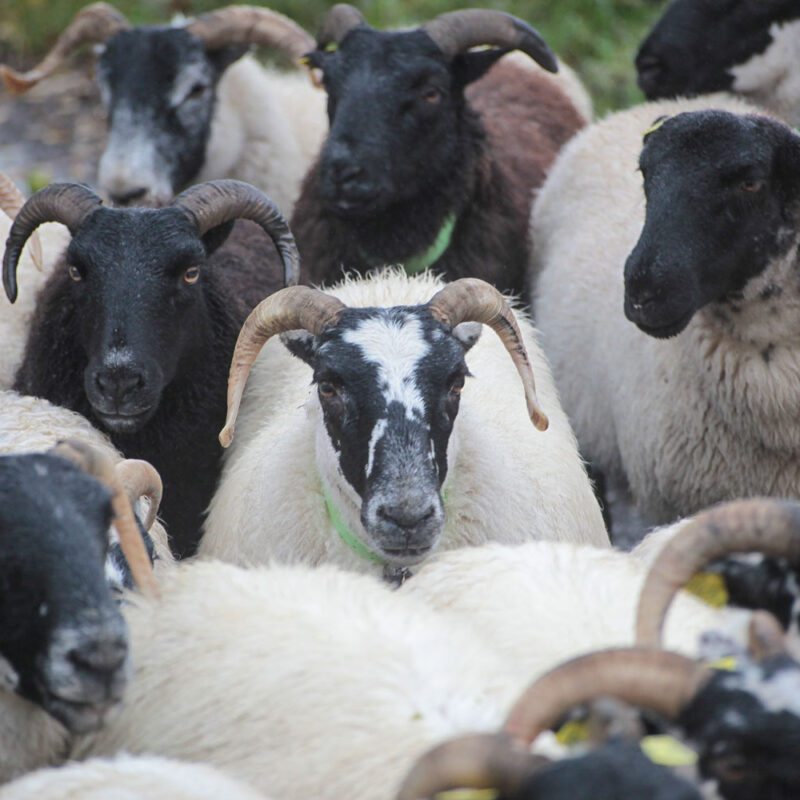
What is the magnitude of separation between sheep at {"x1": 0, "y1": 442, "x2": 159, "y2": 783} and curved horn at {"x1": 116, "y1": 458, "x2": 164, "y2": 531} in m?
0.54

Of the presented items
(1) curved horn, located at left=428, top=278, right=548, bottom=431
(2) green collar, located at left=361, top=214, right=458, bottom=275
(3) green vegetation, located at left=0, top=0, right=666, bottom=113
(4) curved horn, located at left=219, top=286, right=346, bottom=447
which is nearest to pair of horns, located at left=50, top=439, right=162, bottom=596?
(4) curved horn, located at left=219, top=286, right=346, bottom=447

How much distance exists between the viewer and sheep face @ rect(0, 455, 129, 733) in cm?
294

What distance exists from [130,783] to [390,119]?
368 centimetres

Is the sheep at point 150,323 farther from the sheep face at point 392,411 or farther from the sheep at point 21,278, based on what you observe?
the sheep face at point 392,411

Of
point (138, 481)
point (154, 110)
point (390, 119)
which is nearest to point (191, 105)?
point (154, 110)

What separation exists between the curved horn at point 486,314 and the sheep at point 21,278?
6.82 feet

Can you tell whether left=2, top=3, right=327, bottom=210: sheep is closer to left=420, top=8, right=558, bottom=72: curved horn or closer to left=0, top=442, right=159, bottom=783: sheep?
left=420, top=8, right=558, bottom=72: curved horn

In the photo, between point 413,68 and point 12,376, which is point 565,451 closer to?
point 413,68

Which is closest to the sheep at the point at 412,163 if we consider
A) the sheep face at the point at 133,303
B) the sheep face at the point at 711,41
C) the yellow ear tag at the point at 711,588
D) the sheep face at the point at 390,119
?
the sheep face at the point at 390,119

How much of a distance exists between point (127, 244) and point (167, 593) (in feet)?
5.23

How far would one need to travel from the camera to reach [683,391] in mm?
4906

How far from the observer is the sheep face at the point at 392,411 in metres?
3.83

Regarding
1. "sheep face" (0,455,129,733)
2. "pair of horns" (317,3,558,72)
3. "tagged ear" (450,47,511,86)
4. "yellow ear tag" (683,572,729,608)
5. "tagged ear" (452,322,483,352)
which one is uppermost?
"pair of horns" (317,3,558,72)

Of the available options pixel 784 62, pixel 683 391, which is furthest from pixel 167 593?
pixel 784 62
